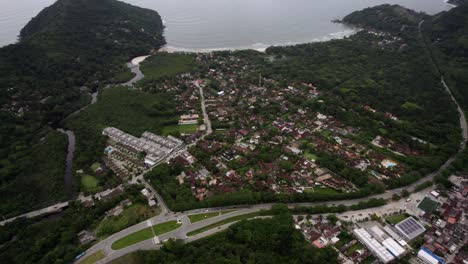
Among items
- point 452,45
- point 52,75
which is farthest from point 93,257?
point 452,45

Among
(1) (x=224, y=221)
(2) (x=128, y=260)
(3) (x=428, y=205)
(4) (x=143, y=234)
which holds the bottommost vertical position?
(2) (x=128, y=260)

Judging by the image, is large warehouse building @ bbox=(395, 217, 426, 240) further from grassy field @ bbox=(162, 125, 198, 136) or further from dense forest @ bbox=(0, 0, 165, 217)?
dense forest @ bbox=(0, 0, 165, 217)

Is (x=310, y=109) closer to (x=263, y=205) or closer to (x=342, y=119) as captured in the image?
(x=342, y=119)

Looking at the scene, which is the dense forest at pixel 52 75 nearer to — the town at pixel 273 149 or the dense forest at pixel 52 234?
the dense forest at pixel 52 234

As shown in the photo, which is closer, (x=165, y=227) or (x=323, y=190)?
(x=165, y=227)

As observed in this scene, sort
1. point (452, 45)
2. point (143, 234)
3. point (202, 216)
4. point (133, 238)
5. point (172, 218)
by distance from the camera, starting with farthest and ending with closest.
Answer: point (452, 45) < point (202, 216) < point (172, 218) < point (143, 234) < point (133, 238)

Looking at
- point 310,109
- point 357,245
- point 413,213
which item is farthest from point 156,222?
point 310,109

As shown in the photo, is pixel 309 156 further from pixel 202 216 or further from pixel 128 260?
pixel 128 260

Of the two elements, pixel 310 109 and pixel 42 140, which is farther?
pixel 310 109
